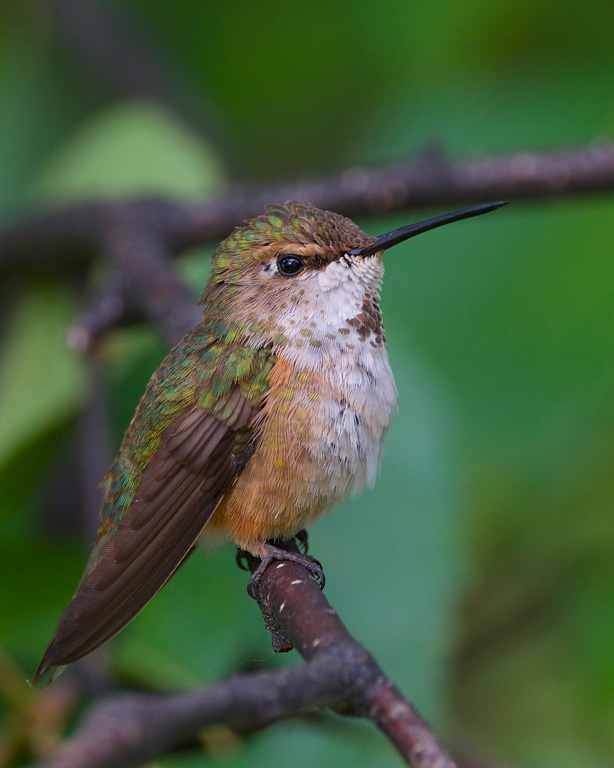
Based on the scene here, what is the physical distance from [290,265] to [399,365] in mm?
640

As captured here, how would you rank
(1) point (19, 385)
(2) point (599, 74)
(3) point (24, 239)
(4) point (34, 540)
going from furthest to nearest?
(2) point (599, 74) < (3) point (24, 239) < (1) point (19, 385) < (4) point (34, 540)

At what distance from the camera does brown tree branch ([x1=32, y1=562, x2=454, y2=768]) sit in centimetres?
94

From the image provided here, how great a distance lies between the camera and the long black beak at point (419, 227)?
2241 mm

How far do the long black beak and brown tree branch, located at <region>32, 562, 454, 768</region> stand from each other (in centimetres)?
115


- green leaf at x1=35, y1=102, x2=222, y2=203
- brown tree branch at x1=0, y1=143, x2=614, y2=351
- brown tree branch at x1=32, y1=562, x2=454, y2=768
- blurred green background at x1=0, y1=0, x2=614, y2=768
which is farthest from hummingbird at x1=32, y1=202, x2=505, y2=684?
green leaf at x1=35, y1=102, x2=222, y2=203

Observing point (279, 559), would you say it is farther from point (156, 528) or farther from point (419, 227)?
point (419, 227)

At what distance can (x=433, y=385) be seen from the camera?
3010 millimetres

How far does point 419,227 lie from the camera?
2.30m

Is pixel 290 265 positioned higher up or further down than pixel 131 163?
further down

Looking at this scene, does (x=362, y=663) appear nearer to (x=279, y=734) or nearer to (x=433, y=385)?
(x=279, y=734)

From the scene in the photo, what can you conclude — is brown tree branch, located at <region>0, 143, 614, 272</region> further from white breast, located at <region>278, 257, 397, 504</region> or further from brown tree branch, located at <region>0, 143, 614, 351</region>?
white breast, located at <region>278, 257, 397, 504</region>

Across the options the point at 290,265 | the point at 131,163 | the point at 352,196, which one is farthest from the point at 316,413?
the point at 131,163

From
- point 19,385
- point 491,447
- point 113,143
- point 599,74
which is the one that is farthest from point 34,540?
point 599,74

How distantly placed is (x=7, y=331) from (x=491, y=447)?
1833mm
